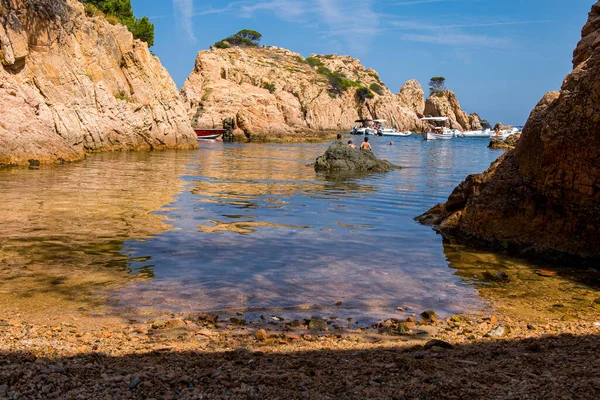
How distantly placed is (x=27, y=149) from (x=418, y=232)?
16587mm

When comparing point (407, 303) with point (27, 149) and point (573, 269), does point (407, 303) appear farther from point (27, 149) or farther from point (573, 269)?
point (27, 149)

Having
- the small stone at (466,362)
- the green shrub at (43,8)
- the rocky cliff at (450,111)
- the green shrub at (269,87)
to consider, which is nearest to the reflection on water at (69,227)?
the small stone at (466,362)

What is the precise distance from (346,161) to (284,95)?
61.8 meters

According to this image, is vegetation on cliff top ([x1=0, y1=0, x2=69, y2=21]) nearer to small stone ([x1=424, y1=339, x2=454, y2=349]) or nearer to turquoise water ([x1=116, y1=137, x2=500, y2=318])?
turquoise water ([x1=116, y1=137, x2=500, y2=318])

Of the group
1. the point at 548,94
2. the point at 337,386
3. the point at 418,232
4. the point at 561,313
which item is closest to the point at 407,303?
the point at 561,313

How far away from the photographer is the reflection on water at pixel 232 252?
6.13 m

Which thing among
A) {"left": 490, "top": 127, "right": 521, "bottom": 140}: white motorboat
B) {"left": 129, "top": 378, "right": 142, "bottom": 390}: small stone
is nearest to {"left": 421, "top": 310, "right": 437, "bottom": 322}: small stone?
{"left": 129, "top": 378, "right": 142, "bottom": 390}: small stone

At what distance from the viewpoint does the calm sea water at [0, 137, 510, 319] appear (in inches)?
242

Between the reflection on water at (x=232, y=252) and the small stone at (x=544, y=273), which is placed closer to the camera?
the reflection on water at (x=232, y=252)

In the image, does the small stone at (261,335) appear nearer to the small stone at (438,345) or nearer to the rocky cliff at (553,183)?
the small stone at (438,345)

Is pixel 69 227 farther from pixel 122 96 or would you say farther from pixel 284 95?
pixel 284 95

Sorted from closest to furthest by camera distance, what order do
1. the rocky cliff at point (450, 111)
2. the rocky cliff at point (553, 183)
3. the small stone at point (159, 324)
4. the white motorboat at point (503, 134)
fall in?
the small stone at point (159, 324) < the rocky cliff at point (553, 183) < the white motorboat at point (503, 134) < the rocky cliff at point (450, 111)

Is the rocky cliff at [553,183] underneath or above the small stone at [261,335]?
above

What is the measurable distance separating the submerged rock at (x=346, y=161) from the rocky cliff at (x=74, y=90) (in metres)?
11.0
